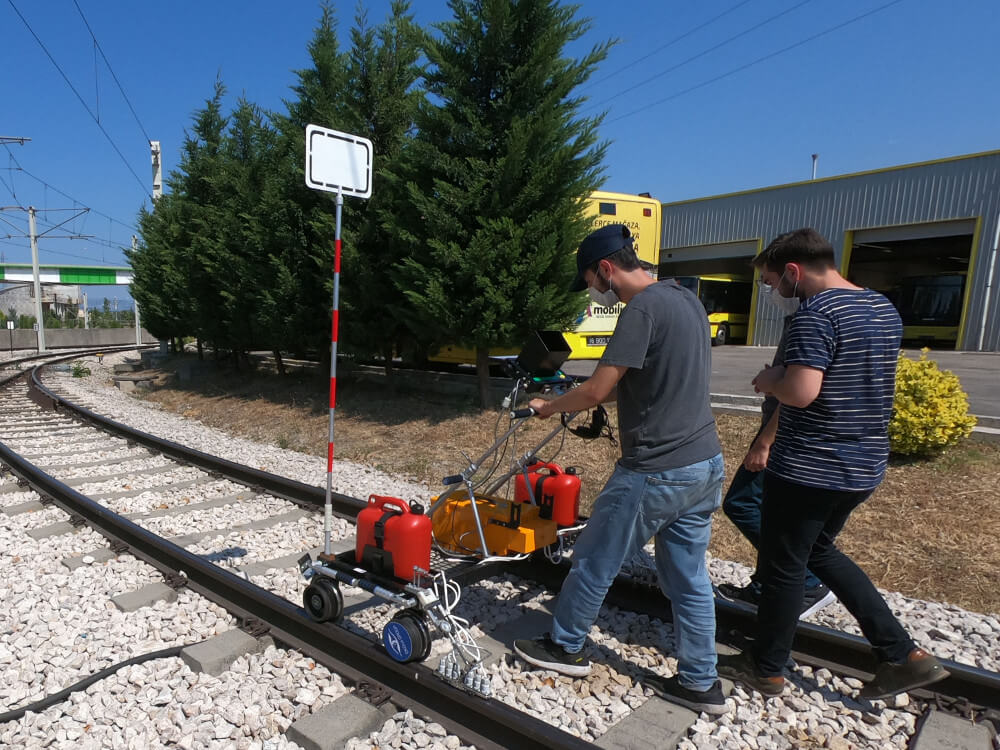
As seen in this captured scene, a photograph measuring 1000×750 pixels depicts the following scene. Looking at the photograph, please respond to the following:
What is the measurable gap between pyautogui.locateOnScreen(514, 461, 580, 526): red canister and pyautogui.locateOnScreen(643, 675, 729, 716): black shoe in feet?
3.98

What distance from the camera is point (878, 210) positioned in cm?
2250

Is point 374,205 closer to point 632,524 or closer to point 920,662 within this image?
point 632,524

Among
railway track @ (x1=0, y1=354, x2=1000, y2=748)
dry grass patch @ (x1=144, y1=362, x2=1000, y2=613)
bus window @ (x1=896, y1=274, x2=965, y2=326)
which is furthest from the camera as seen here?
bus window @ (x1=896, y1=274, x2=965, y2=326)

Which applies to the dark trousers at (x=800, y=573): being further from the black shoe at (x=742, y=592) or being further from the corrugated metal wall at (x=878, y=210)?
the corrugated metal wall at (x=878, y=210)

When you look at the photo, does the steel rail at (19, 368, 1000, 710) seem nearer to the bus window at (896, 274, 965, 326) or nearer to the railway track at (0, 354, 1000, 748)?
the railway track at (0, 354, 1000, 748)

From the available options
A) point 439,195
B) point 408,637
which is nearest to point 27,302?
point 439,195

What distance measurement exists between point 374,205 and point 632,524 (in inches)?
355

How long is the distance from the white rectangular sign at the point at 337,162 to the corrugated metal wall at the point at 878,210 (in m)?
23.2

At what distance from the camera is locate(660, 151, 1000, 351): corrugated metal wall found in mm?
20188

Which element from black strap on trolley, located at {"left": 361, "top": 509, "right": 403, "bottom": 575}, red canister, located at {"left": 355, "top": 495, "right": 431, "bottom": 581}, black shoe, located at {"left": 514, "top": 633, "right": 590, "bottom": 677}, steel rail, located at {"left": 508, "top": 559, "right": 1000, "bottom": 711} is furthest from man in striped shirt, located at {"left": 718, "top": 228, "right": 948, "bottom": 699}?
black strap on trolley, located at {"left": 361, "top": 509, "right": 403, "bottom": 575}

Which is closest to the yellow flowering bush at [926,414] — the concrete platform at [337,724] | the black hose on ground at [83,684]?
the concrete platform at [337,724]

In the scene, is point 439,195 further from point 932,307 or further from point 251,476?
point 932,307

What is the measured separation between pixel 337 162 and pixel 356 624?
2819 mm

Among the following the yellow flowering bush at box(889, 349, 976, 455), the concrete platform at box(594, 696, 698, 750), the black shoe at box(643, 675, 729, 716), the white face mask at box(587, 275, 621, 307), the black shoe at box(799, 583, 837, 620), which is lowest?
the concrete platform at box(594, 696, 698, 750)
